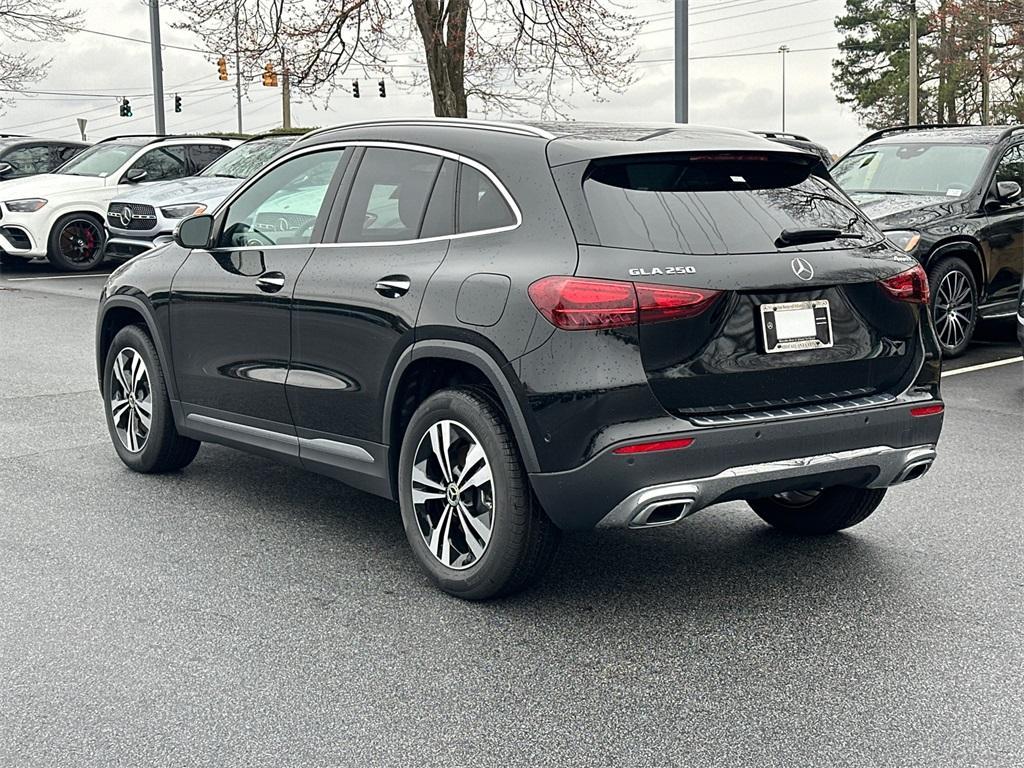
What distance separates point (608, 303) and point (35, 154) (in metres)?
21.6

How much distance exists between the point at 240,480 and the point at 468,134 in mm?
2630

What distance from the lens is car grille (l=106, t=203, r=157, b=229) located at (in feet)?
59.6

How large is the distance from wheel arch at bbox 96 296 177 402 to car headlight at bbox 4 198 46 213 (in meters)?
13.0

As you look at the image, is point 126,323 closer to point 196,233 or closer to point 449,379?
point 196,233

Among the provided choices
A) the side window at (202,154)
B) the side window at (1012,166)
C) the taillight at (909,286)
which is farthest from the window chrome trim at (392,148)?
the side window at (202,154)

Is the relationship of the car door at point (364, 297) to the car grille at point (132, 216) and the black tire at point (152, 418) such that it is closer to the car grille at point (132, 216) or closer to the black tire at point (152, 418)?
the black tire at point (152, 418)

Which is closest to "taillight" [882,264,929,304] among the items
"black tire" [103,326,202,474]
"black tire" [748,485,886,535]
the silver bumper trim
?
the silver bumper trim

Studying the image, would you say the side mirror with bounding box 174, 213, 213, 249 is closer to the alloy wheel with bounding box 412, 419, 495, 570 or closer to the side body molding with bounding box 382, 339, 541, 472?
the side body molding with bounding box 382, 339, 541, 472

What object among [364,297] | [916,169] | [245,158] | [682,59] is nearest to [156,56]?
[245,158]

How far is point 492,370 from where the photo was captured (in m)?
4.71

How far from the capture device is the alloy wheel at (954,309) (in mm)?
11117

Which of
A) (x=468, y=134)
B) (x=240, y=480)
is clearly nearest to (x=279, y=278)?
(x=468, y=134)

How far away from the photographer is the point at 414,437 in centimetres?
512

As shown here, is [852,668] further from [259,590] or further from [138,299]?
[138,299]
